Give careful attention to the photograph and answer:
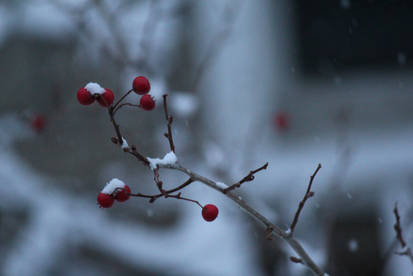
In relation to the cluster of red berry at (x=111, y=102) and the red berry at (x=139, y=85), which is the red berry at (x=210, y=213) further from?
the red berry at (x=139, y=85)

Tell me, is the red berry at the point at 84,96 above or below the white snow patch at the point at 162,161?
above

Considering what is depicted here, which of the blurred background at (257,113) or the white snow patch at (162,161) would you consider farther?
the blurred background at (257,113)

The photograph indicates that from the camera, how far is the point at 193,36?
5547mm

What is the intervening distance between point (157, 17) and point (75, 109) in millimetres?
1711

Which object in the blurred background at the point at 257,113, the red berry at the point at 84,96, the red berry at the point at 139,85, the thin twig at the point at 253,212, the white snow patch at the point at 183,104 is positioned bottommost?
the thin twig at the point at 253,212

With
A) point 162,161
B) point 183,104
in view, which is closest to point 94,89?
point 162,161

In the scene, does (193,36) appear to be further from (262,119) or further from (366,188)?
(366,188)

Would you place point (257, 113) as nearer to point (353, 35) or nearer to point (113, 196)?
point (353, 35)

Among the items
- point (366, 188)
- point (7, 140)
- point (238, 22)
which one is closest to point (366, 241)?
point (366, 188)

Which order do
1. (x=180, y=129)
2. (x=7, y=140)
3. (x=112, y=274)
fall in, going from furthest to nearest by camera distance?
(x=112, y=274) → (x=180, y=129) → (x=7, y=140)

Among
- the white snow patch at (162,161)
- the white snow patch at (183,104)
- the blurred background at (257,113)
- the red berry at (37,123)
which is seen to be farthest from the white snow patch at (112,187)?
the blurred background at (257,113)

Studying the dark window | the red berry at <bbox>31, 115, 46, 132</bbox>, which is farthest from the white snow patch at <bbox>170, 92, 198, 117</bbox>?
the dark window

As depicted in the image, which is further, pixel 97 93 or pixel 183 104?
pixel 183 104

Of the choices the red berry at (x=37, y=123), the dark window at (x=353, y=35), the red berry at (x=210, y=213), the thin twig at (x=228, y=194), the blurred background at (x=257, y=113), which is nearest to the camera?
the thin twig at (x=228, y=194)
